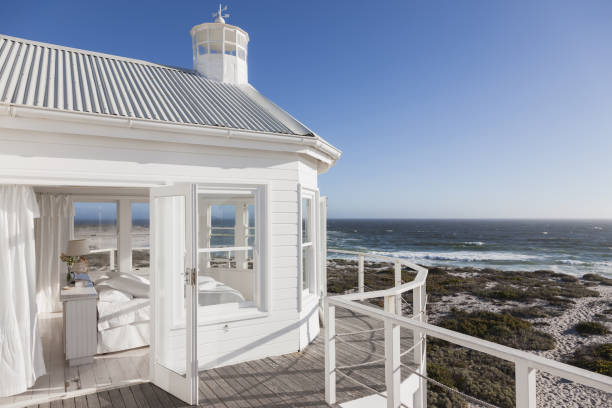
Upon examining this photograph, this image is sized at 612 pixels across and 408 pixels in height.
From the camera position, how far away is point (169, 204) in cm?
365

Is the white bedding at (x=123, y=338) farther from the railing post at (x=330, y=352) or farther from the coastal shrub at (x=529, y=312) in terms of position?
the coastal shrub at (x=529, y=312)

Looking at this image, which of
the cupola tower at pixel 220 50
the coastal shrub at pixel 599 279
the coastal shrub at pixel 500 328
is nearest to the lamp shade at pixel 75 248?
the cupola tower at pixel 220 50

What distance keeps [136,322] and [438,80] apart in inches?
564

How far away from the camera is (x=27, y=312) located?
3.22 meters

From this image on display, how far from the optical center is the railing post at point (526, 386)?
5.14 feet

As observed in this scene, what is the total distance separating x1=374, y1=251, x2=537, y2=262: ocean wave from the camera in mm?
32891

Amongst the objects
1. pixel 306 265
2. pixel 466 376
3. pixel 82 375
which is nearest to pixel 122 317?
pixel 82 375

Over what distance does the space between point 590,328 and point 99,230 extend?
16431mm

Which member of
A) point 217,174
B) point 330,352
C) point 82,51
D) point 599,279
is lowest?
point 599,279

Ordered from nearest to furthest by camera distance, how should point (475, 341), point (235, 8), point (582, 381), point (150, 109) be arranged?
point (582, 381) < point (475, 341) < point (150, 109) < point (235, 8)

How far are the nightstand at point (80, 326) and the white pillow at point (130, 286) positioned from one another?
0.58 meters

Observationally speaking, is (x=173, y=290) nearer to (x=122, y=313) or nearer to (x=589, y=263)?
(x=122, y=313)

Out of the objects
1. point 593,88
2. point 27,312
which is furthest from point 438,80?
point 27,312

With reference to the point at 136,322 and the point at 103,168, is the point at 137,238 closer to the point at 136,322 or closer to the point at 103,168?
the point at 136,322
